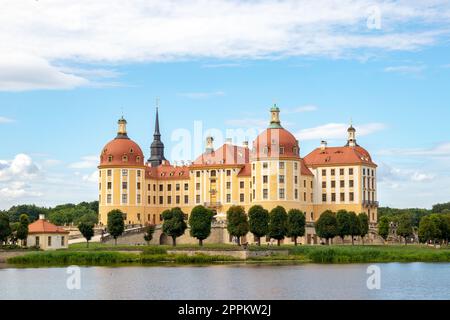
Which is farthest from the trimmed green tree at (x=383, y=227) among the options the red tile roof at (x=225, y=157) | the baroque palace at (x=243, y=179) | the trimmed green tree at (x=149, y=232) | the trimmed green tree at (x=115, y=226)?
the trimmed green tree at (x=115, y=226)

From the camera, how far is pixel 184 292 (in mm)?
44656

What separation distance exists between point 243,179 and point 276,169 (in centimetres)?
620

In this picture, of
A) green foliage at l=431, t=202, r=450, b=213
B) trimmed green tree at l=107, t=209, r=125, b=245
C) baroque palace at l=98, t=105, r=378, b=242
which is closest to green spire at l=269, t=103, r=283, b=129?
baroque palace at l=98, t=105, r=378, b=242

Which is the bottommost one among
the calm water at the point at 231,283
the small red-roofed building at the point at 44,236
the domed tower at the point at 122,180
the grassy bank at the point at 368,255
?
the calm water at the point at 231,283

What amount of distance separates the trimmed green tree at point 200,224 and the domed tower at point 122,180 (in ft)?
53.8

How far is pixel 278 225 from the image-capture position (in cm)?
7969

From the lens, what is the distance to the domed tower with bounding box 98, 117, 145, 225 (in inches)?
3878

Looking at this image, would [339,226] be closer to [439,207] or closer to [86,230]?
[86,230]

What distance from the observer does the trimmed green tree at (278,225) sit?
79688 millimetres

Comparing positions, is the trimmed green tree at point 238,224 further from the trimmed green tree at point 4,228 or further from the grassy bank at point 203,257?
the trimmed green tree at point 4,228

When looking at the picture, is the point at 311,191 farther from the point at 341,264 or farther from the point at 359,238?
the point at 341,264

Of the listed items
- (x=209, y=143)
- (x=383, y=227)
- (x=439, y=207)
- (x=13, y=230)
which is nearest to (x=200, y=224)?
(x=13, y=230)

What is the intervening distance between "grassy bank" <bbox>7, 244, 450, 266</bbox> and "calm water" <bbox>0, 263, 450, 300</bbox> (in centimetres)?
733
